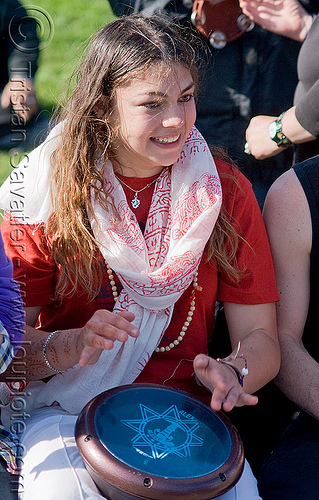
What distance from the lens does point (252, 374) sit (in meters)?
1.79

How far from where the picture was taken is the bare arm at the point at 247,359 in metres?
1.57

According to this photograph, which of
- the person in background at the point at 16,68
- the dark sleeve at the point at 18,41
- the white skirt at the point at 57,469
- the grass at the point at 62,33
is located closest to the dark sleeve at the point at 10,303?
the white skirt at the point at 57,469

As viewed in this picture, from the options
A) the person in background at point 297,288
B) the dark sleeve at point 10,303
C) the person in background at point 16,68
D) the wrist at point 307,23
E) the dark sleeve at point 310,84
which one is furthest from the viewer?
the person in background at point 16,68

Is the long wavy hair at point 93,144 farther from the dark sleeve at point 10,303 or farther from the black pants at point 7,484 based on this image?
the black pants at point 7,484

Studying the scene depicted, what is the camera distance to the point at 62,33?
480 cm

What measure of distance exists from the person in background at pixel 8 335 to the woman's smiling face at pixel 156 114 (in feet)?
1.59

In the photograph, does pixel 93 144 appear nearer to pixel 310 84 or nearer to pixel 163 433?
pixel 163 433

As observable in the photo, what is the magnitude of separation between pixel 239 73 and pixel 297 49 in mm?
292

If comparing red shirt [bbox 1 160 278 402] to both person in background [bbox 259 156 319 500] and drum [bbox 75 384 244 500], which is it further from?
drum [bbox 75 384 244 500]

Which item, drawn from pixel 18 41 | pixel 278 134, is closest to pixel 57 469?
pixel 278 134

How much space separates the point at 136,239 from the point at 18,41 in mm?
2692

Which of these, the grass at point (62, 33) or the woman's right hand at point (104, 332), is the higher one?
the woman's right hand at point (104, 332)
